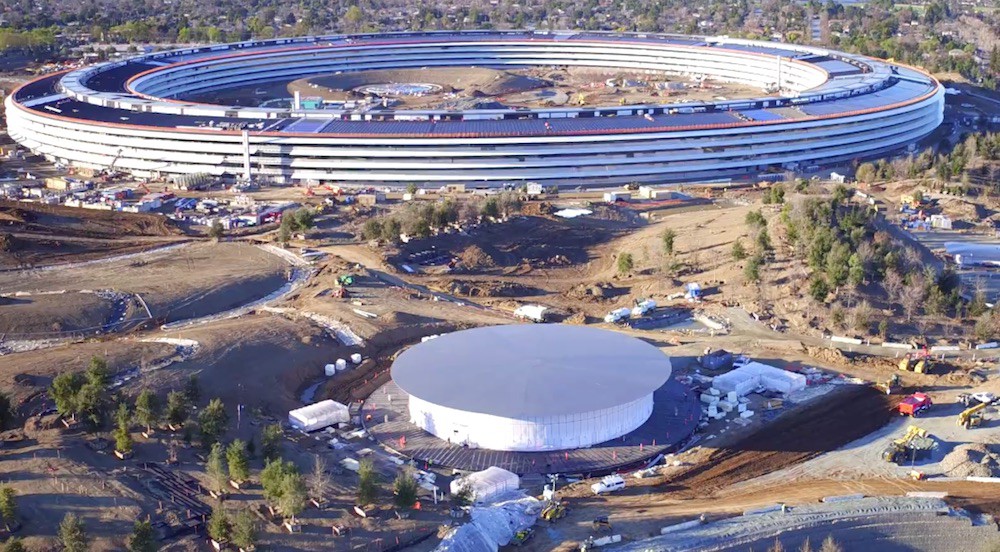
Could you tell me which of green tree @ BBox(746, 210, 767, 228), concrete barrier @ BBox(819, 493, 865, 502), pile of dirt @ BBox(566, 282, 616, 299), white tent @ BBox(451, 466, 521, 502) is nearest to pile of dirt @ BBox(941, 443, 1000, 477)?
concrete barrier @ BBox(819, 493, 865, 502)

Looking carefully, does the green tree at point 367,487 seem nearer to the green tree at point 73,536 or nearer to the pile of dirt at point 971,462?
the green tree at point 73,536

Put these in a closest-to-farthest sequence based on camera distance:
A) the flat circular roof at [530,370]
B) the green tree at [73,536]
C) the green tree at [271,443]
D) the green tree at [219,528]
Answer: the green tree at [73,536] → the green tree at [219,528] → the green tree at [271,443] → the flat circular roof at [530,370]

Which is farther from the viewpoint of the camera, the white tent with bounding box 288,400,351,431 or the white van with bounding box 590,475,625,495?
the white tent with bounding box 288,400,351,431

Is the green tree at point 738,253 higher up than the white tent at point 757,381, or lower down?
higher up

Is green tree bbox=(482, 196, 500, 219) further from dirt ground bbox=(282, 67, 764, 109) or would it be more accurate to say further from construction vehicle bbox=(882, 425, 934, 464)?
dirt ground bbox=(282, 67, 764, 109)

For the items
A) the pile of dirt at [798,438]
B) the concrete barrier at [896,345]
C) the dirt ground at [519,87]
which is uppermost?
the pile of dirt at [798,438]

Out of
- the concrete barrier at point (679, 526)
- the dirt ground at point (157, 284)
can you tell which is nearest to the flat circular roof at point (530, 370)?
the concrete barrier at point (679, 526)

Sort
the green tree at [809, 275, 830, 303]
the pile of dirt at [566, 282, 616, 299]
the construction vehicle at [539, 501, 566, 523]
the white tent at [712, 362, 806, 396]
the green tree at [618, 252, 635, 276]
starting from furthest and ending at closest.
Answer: the green tree at [618, 252, 635, 276] < the pile of dirt at [566, 282, 616, 299] < the green tree at [809, 275, 830, 303] < the white tent at [712, 362, 806, 396] < the construction vehicle at [539, 501, 566, 523]
